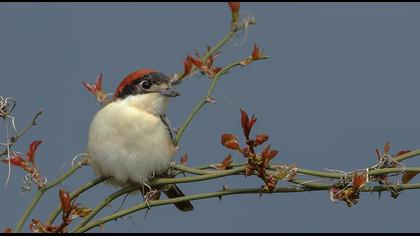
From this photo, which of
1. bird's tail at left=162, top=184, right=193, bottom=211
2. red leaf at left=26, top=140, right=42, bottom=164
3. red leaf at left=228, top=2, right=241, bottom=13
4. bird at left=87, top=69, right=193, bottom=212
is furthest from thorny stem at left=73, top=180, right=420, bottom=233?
bird's tail at left=162, top=184, right=193, bottom=211

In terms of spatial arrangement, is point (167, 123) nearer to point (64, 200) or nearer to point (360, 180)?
point (64, 200)

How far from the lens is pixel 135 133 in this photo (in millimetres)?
3834

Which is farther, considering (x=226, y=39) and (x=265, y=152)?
(x=226, y=39)

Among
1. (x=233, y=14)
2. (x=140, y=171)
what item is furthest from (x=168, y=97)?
(x=233, y=14)

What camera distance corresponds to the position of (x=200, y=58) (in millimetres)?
2990

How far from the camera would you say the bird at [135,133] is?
12.2 feet

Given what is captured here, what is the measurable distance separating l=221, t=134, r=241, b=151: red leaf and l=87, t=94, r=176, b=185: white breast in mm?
1396

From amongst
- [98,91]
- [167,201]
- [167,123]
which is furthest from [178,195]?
[167,201]

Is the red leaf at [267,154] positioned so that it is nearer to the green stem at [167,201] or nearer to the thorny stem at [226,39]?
the green stem at [167,201]

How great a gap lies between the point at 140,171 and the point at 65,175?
3.90 feet

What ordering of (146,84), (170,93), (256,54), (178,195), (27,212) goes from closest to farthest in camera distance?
(27,212)
(256,54)
(170,93)
(146,84)
(178,195)

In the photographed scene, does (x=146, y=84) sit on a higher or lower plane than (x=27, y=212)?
higher

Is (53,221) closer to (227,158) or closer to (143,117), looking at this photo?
(227,158)

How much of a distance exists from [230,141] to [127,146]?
161cm
